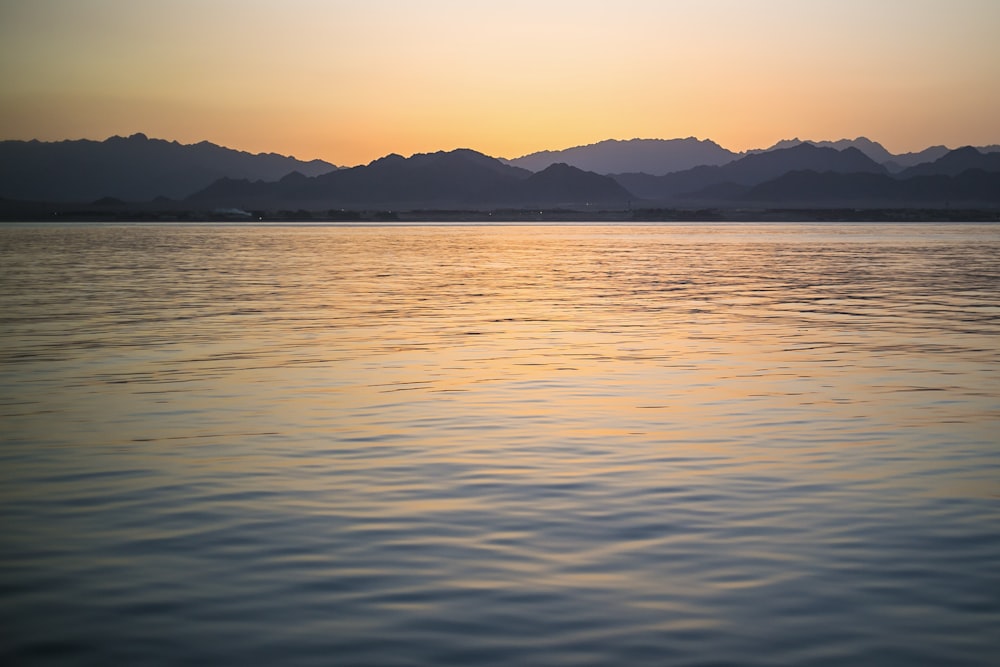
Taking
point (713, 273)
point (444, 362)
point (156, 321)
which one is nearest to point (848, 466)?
point (444, 362)

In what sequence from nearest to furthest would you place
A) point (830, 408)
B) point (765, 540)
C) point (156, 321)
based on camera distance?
point (765, 540) < point (830, 408) < point (156, 321)

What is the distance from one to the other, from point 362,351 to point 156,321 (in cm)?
1006

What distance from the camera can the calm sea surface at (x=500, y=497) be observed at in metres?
8.01

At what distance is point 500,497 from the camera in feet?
39.8

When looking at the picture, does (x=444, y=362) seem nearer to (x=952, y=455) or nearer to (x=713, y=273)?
(x=952, y=455)

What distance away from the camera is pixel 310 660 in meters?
7.46

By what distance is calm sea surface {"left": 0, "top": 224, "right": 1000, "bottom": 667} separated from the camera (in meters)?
8.01

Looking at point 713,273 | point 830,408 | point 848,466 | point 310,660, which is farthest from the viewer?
point 713,273

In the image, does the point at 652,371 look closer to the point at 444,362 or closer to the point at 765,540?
the point at 444,362

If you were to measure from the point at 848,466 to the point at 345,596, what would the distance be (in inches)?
298

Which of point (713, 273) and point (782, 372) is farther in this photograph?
point (713, 273)

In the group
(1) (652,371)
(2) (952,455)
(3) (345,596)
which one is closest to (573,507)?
(3) (345,596)

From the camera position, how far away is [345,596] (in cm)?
877

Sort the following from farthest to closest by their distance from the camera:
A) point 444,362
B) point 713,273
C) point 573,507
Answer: point 713,273
point 444,362
point 573,507
